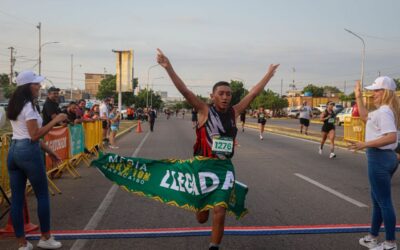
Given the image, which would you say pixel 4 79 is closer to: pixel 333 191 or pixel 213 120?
pixel 333 191

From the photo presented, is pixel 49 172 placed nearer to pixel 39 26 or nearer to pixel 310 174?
pixel 310 174

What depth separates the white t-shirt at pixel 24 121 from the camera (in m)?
4.89

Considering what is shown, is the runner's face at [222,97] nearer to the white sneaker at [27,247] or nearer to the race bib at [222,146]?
the race bib at [222,146]

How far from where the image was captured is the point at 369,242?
5188mm

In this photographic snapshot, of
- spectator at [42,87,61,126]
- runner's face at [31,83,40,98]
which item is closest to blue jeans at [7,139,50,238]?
runner's face at [31,83,40,98]

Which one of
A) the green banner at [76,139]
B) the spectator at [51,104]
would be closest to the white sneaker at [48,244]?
the spectator at [51,104]

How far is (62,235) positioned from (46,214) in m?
0.60

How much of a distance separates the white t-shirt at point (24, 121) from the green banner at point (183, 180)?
30.5 inches

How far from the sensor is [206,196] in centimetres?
457

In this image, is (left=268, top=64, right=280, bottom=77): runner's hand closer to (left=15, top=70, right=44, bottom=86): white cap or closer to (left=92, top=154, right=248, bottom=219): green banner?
(left=92, top=154, right=248, bottom=219): green banner

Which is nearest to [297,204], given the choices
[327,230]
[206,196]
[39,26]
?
[327,230]

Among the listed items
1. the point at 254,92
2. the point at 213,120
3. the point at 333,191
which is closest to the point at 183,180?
the point at 213,120

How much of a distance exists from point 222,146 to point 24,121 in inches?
83.6

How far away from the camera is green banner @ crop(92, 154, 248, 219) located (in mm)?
4539
